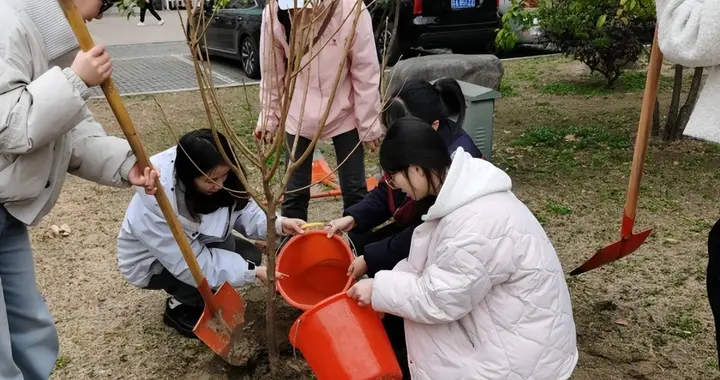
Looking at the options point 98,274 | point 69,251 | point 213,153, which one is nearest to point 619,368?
point 213,153

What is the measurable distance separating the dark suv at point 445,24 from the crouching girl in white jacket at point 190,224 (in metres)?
6.04

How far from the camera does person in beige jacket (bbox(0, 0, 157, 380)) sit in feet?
5.09

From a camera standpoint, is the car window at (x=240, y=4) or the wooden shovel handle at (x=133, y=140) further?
the car window at (x=240, y=4)

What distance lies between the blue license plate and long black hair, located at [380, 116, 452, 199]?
7.21m

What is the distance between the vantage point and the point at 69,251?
356cm

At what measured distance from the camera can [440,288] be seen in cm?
181

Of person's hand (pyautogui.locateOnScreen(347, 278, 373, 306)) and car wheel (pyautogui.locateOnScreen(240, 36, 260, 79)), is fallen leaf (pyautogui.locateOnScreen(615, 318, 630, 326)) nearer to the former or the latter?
person's hand (pyautogui.locateOnScreen(347, 278, 373, 306))

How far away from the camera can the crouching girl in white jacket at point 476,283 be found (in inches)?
70.3

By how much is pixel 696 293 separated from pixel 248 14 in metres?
7.40

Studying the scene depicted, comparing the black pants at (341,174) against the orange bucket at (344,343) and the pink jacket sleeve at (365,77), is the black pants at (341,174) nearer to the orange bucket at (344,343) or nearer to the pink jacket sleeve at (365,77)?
the pink jacket sleeve at (365,77)

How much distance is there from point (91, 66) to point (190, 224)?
3.04 feet

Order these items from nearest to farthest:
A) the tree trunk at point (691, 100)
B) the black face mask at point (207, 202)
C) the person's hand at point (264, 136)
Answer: the person's hand at point (264, 136), the black face mask at point (207, 202), the tree trunk at point (691, 100)

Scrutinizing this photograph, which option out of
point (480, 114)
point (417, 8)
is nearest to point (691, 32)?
point (480, 114)

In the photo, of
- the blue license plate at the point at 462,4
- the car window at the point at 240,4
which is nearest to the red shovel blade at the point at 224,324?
the blue license plate at the point at 462,4
